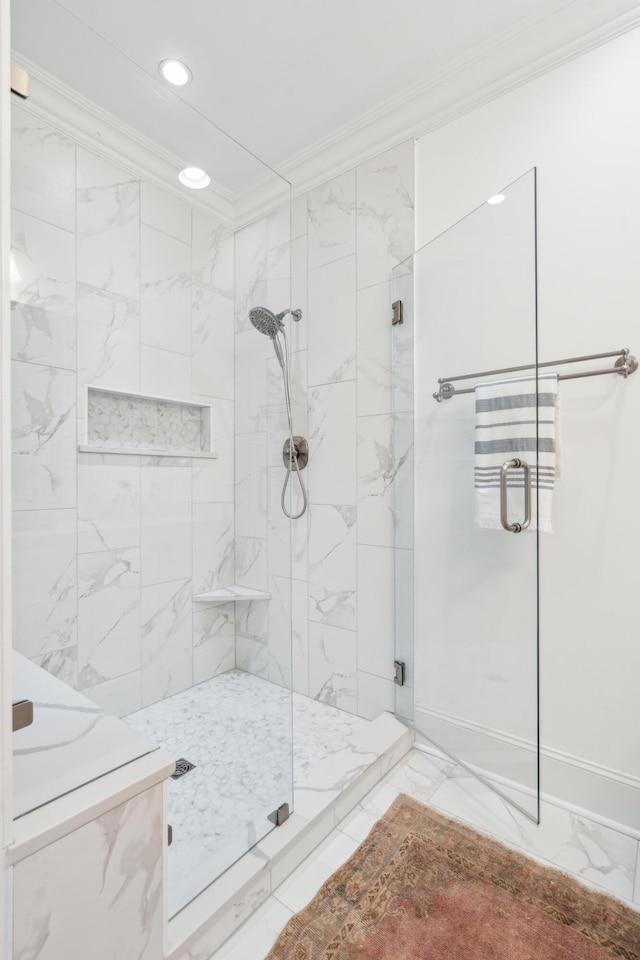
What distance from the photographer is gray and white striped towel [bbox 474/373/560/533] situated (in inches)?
55.4

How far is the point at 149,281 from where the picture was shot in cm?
126

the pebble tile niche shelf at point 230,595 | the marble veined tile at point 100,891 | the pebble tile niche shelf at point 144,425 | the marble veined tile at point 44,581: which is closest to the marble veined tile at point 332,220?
the pebble tile niche shelf at point 144,425

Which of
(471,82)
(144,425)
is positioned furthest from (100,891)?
(471,82)

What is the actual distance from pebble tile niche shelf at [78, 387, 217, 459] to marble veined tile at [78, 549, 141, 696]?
0.28 meters

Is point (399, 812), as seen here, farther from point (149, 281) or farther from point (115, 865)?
point (149, 281)

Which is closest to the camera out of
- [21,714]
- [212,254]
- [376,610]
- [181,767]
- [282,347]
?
[21,714]

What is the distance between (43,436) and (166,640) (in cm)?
66

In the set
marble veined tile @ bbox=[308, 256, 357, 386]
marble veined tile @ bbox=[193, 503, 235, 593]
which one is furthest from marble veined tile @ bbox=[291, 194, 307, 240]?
marble veined tile @ bbox=[193, 503, 235, 593]

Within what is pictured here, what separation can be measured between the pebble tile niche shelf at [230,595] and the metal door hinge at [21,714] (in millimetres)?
607

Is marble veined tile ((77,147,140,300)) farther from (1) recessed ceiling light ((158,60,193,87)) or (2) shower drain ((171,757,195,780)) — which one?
(2) shower drain ((171,757,195,780))

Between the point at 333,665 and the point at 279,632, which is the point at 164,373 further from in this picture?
the point at 333,665

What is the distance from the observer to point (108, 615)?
1.20 meters

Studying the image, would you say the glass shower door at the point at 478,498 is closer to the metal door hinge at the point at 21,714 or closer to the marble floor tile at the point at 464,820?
the marble floor tile at the point at 464,820

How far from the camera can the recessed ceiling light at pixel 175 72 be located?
170 cm
